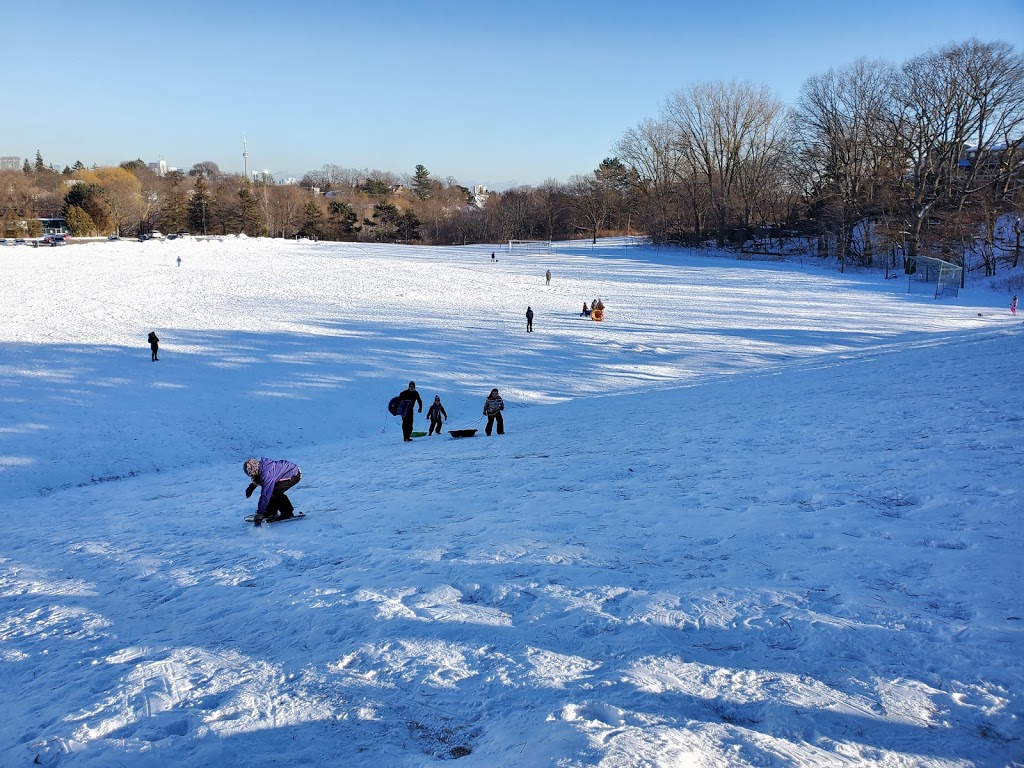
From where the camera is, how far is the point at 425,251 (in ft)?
252

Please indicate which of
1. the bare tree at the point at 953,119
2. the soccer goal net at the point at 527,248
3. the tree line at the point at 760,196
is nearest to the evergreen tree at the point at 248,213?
the tree line at the point at 760,196

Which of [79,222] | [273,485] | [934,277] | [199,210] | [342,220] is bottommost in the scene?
[273,485]

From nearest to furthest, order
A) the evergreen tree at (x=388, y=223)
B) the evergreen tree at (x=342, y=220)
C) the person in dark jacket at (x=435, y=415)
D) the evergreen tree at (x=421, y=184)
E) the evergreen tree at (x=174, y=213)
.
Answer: the person in dark jacket at (x=435, y=415), the evergreen tree at (x=174, y=213), the evergreen tree at (x=342, y=220), the evergreen tree at (x=388, y=223), the evergreen tree at (x=421, y=184)

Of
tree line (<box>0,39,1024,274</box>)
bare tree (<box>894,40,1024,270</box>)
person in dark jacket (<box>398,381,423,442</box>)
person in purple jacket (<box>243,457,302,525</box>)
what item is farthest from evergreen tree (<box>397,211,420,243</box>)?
person in purple jacket (<box>243,457,302,525</box>)

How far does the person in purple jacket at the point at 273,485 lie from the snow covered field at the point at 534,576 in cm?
34

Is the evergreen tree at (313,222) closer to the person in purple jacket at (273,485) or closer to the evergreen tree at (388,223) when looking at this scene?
the evergreen tree at (388,223)

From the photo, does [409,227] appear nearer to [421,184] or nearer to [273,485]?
[421,184]

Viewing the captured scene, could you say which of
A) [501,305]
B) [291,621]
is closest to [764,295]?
[501,305]

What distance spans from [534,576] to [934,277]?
4955 cm

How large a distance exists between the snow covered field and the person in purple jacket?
A: 13.3 inches

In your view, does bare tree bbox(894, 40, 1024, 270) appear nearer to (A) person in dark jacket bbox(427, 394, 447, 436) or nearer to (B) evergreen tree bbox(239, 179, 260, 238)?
(A) person in dark jacket bbox(427, 394, 447, 436)

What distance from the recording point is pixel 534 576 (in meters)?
6.27

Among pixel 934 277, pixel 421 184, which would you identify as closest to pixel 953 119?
pixel 934 277

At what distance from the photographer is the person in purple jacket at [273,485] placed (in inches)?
354
